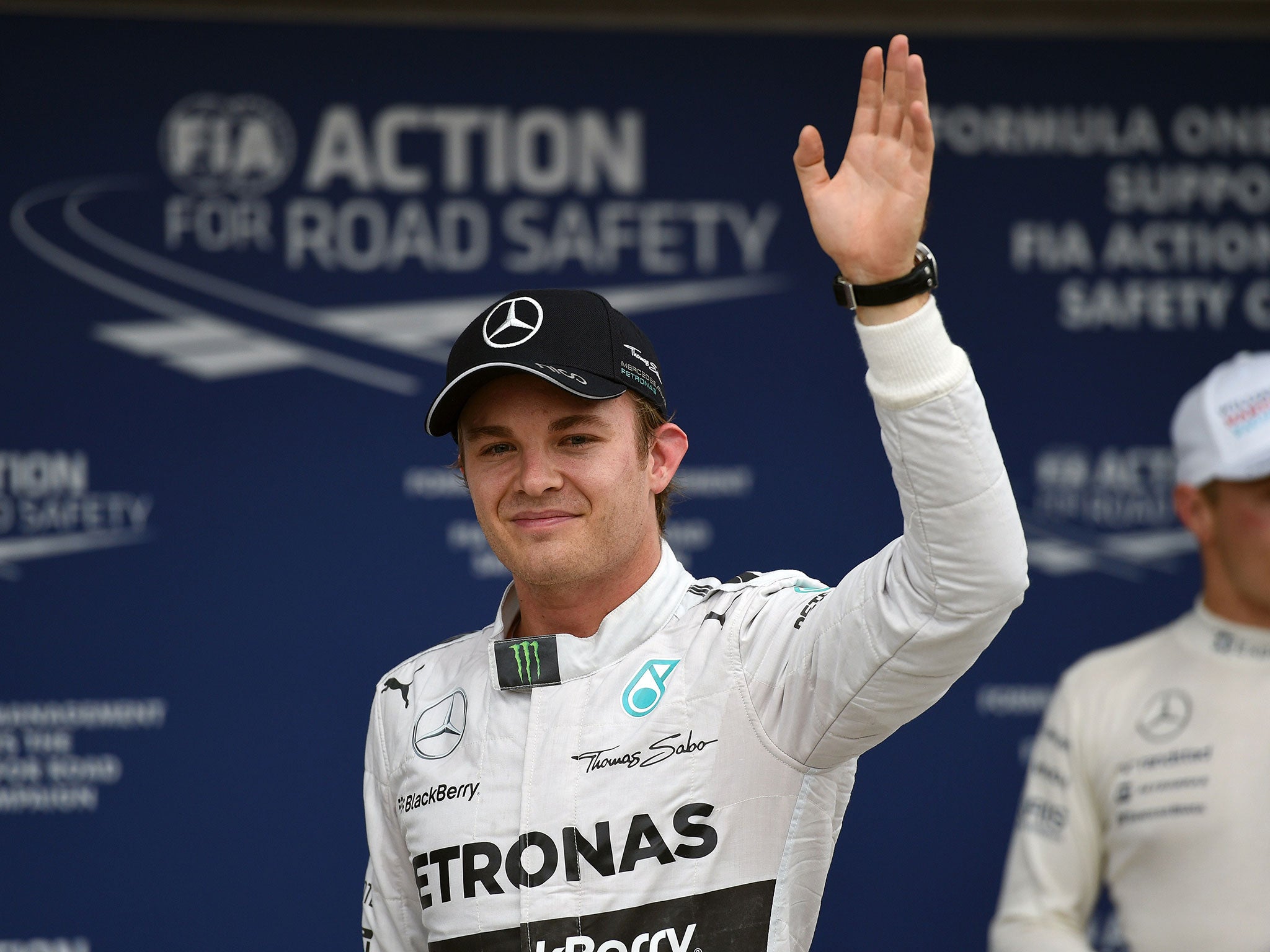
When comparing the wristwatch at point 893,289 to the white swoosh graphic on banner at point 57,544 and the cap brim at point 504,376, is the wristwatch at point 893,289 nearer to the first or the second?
the cap brim at point 504,376

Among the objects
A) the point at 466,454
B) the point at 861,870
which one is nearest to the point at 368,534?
the point at 861,870

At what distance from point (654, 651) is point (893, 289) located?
50 cm

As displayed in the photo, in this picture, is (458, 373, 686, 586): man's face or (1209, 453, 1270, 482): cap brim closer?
(458, 373, 686, 586): man's face

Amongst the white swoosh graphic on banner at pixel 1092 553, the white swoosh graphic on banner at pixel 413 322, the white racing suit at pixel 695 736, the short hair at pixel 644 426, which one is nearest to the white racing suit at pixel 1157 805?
the white racing suit at pixel 695 736

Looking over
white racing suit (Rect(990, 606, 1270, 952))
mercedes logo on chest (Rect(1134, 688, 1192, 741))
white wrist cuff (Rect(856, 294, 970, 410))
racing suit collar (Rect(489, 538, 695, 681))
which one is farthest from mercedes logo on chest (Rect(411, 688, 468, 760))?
mercedes logo on chest (Rect(1134, 688, 1192, 741))

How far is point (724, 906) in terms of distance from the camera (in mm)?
1463

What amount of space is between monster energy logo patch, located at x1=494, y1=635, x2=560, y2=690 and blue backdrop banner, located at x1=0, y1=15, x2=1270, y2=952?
144cm

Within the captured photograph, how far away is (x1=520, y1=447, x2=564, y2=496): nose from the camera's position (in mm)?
1534

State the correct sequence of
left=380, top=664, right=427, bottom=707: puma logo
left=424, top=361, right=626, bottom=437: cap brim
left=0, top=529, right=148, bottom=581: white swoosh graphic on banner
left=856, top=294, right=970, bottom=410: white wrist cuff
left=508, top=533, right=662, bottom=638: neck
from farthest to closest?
left=0, top=529, right=148, bottom=581: white swoosh graphic on banner → left=380, top=664, right=427, bottom=707: puma logo → left=508, top=533, right=662, bottom=638: neck → left=424, top=361, right=626, bottom=437: cap brim → left=856, top=294, right=970, bottom=410: white wrist cuff

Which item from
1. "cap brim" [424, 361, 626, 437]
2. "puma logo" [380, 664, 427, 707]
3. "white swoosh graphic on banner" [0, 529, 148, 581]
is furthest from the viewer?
"white swoosh graphic on banner" [0, 529, 148, 581]

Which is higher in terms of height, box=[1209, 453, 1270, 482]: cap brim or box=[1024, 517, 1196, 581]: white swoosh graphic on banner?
box=[1209, 453, 1270, 482]: cap brim

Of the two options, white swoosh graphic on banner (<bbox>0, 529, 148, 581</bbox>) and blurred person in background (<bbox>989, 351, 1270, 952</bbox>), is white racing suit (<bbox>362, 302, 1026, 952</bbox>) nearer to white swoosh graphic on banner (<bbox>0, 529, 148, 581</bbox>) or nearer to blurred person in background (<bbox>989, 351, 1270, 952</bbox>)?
blurred person in background (<bbox>989, 351, 1270, 952</bbox>)

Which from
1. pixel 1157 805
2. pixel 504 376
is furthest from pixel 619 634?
pixel 1157 805

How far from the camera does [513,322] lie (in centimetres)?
158
